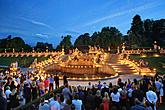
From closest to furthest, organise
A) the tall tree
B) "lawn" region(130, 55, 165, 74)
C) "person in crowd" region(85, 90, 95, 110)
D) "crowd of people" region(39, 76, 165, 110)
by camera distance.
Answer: "crowd of people" region(39, 76, 165, 110), "person in crowd" region(85, 90, 95, 110), "lawn" region(130, 55, 165, 74), the tall tree

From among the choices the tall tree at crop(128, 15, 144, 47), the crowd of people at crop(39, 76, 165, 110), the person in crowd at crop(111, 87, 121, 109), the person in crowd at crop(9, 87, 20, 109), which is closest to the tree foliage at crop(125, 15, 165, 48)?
the tall tree at crop(128, 15, 144, 47)

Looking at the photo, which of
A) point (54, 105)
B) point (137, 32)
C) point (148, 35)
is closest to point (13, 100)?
point (54, 105)

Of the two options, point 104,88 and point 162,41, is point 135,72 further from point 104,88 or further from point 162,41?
point 162,41

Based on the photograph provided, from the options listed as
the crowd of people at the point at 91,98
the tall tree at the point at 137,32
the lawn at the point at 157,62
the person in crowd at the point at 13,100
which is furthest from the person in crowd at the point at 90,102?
the tall tree at the point at 137,32

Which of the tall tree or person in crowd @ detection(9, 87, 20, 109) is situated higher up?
the tall tree

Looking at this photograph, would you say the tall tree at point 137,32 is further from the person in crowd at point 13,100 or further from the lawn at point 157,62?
the person in crowd at point 13,100

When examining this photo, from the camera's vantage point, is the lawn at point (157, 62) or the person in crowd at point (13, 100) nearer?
the person in crowd at point (13, 100)

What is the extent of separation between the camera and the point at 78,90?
1265 cm

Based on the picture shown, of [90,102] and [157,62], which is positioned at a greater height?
[157,62]

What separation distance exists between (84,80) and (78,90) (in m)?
14.5

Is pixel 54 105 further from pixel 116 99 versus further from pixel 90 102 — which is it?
pixel 116 99

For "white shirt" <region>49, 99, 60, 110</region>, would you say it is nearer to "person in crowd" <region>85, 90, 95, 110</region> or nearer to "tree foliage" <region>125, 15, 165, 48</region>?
"person in crowd" <region>85, 90, 95, 110</region>

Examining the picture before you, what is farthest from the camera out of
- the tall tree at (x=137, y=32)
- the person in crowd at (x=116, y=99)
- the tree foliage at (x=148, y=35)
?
the tall tree at (x=137, y=32)

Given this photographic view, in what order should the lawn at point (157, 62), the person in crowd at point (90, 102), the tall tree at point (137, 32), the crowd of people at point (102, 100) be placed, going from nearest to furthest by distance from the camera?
the crowd of people at point (102, 100), the person in crowd at point (90, 102), the lawn at point (157, 62), the tall tree at point (137, 32)
